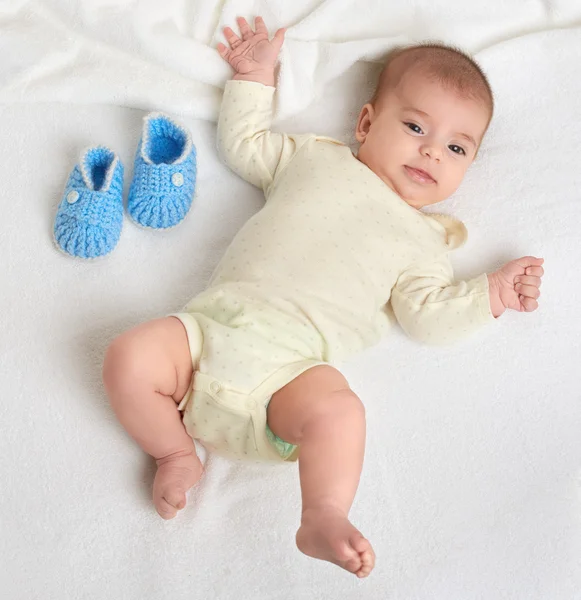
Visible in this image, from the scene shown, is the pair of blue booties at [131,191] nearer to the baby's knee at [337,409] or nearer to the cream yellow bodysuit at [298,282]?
the cream yellow bodysuit at [298,282]

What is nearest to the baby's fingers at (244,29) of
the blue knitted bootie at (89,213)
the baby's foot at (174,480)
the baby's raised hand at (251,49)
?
the baby's raised hand at (251,49)

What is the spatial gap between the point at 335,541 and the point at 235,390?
30 cm

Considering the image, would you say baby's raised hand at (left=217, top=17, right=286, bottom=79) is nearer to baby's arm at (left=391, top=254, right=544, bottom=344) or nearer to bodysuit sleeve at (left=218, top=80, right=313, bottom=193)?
bodysuit sleeve at (left=218, top=80, right=313, bottom=193)

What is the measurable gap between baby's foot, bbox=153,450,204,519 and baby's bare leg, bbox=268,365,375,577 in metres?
0.15

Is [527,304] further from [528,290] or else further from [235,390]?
[235,390]

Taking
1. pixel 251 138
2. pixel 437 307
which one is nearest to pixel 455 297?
pixel 437 307

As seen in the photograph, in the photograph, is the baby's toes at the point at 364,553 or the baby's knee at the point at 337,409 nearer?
the baby's toes at the point at 364,553

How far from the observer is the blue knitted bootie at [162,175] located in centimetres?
153

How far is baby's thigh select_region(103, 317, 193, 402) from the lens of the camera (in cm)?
127

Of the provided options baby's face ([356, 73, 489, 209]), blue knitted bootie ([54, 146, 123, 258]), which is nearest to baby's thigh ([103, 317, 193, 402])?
blue knitted bootie ([54, 146, 123, 258])

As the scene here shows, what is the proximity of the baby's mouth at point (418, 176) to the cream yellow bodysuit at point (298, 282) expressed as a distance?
0.05 meters

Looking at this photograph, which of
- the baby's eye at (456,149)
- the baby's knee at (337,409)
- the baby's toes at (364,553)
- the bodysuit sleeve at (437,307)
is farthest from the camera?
the baby's eye at (456,149)

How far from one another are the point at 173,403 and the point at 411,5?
3.21 ft

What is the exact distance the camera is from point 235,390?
4.30 ft
